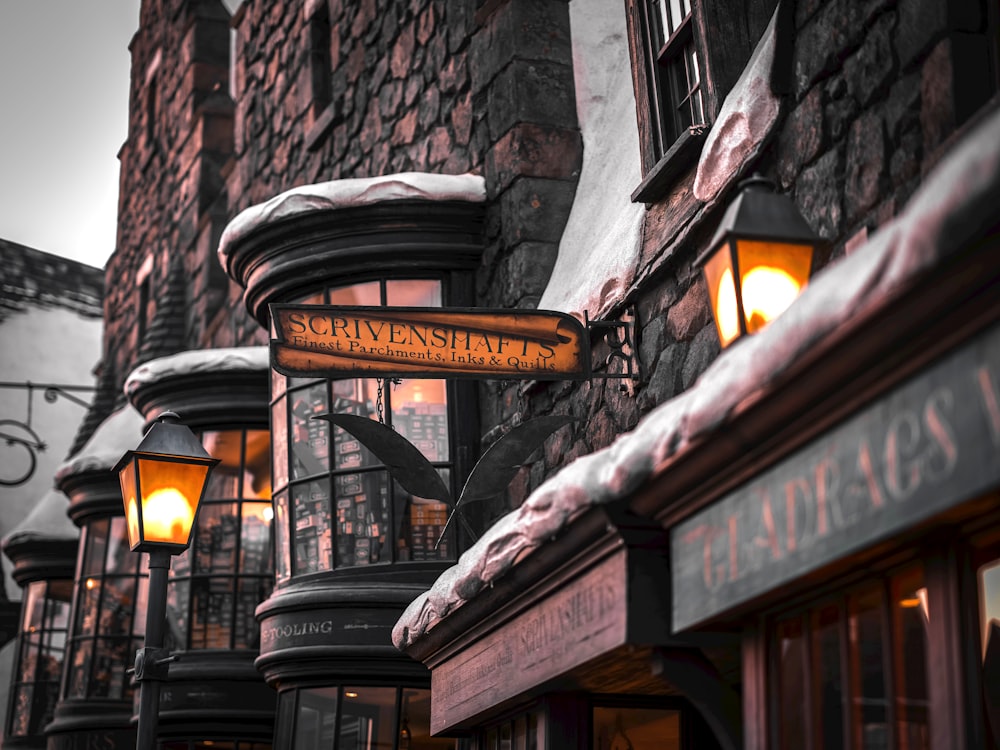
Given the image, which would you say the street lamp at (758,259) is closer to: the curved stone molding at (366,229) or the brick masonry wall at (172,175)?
the curved stone molding at (366,229)

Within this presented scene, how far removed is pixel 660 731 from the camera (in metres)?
5.50

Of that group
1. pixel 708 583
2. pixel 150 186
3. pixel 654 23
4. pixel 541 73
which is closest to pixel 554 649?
pixel 708 583

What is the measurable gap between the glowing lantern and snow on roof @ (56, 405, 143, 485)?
7819 millimetres

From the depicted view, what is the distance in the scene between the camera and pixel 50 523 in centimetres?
1731

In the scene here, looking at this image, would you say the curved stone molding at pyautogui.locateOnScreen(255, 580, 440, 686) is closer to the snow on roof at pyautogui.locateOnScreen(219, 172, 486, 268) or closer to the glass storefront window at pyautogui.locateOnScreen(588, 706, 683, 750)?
the snow on roof at pyautogui.locateOnScreen(219, 172, 486, 268)

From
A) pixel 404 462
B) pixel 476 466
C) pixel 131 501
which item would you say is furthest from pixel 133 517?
pixel 476 466

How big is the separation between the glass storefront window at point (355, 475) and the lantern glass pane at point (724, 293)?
13.6 ft

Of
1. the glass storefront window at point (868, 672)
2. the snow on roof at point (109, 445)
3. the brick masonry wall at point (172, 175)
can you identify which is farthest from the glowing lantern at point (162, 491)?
the snow on roof at point (109, 445)

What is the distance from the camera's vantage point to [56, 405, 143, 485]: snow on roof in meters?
14.5

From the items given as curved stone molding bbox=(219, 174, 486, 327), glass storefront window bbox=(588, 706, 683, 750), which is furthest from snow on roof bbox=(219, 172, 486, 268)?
glass storefront window bbox=(588, 706, 683, 750)

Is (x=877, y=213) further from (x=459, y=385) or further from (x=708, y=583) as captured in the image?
(x=459, y=385)

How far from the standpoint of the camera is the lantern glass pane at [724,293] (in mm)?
4270

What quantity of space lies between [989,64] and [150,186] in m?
16.2

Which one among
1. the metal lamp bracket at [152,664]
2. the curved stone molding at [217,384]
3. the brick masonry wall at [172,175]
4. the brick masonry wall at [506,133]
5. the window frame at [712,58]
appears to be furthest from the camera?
the brick masonry wall at [172,175]
